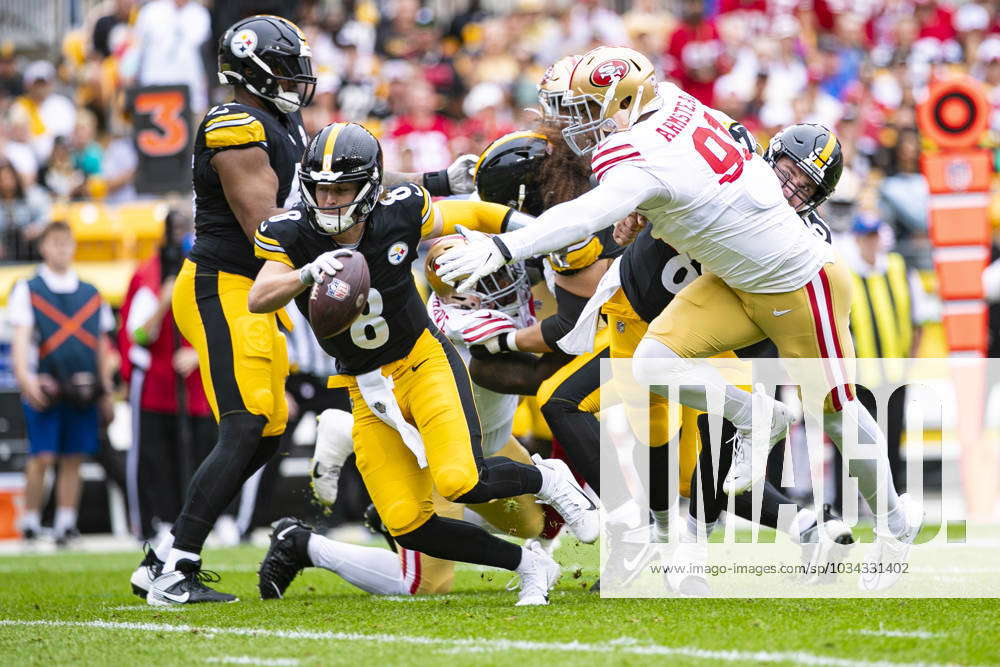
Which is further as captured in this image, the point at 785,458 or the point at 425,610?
the point at 785,458

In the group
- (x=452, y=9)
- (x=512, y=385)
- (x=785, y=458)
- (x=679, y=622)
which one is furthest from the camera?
(x=452, y=9)

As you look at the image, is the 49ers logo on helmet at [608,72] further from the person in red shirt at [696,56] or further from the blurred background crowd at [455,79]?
the person in red shirt at [696,56]

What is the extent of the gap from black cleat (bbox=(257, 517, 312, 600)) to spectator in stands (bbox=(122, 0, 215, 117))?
6313 millimetres

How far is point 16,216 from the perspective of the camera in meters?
10.9

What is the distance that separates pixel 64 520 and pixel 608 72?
5.30 m

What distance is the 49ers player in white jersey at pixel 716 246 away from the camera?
14.8 ft

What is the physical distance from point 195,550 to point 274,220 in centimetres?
133

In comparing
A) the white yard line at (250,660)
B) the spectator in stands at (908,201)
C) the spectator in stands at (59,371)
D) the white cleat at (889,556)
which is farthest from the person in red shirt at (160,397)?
the spectator in stands at (908,201)

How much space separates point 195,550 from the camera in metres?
5.13

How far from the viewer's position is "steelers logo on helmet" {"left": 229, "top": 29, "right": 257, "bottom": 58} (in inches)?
207

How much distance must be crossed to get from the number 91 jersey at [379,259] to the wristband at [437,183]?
0.75m

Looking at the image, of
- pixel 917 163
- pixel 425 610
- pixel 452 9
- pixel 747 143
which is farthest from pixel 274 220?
pixel 452 9

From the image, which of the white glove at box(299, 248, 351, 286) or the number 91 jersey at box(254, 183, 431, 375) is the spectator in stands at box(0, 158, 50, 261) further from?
the white glove at box(299, 248, 351, 286)

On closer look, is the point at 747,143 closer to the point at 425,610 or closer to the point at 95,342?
the point at 425,610
